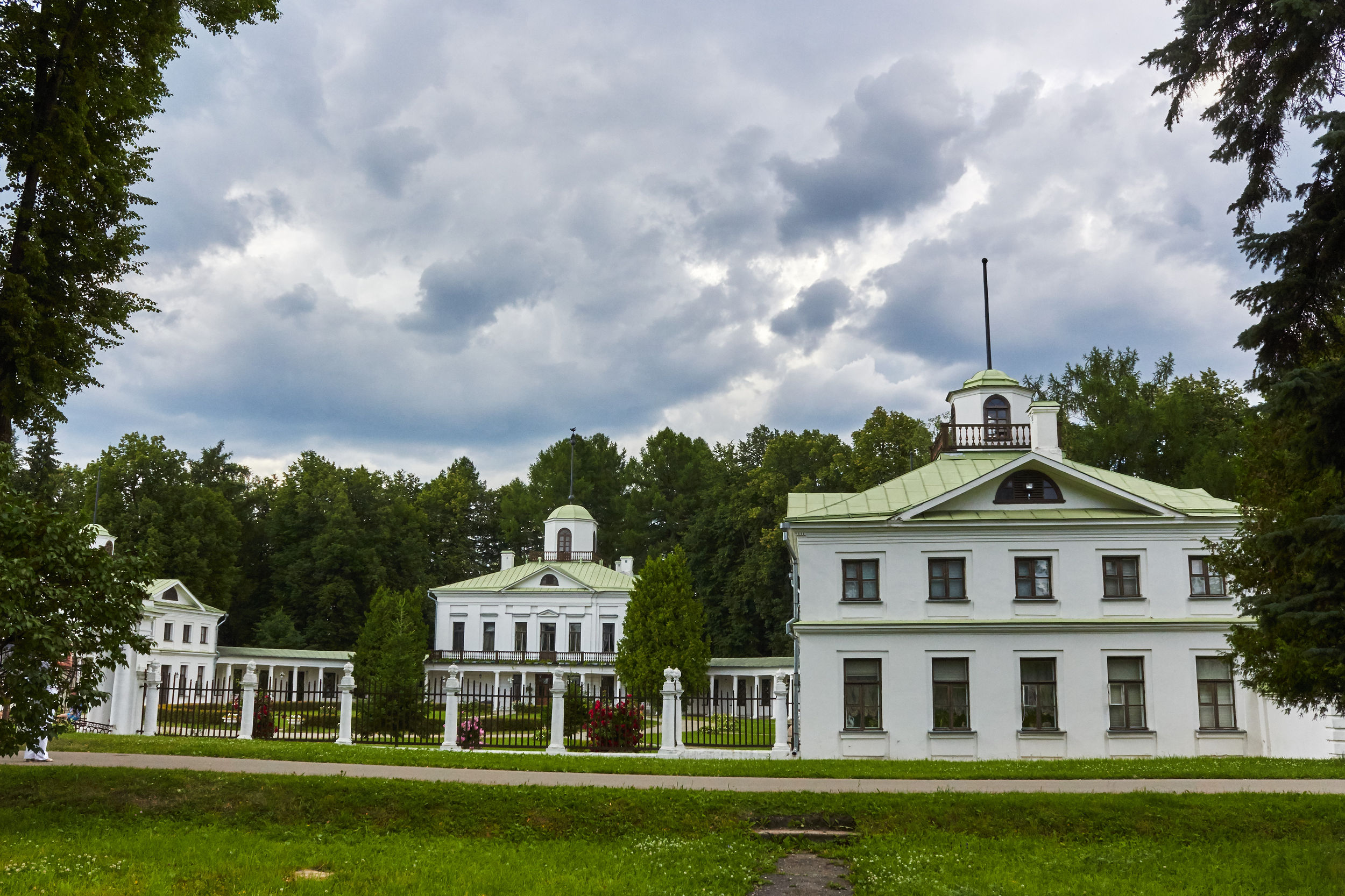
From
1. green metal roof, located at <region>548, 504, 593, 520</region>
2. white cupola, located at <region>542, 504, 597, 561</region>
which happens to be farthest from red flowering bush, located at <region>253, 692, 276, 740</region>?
green metal roof, located at <region>548, 504, 593, 520</region>

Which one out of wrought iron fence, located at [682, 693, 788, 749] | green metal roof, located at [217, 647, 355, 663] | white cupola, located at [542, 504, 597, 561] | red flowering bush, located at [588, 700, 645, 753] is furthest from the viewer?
white cupola, located at [542, 504, 597, 561]

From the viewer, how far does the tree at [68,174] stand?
13.2m

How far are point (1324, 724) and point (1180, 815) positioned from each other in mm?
11671

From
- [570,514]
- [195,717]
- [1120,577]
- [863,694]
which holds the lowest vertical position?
[195,717]

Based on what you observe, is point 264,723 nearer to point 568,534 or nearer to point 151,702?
point 151,702

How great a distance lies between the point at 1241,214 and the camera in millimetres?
10297

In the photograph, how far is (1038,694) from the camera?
21.8 meters

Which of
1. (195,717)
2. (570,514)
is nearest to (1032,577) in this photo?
(195,717)

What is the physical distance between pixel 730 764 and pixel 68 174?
511 inches

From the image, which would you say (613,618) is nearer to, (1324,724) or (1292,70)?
(1324,724)

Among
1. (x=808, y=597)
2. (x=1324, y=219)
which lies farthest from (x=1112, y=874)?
(x=808, y=597)

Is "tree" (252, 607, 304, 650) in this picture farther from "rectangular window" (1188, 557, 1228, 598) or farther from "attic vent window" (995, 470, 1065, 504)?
"rectangular window" (1188, 557, 1228, 598)

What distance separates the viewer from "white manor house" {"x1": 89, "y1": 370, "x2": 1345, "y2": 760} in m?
21.4

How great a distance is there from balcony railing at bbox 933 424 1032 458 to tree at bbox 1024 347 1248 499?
14.3 metres
